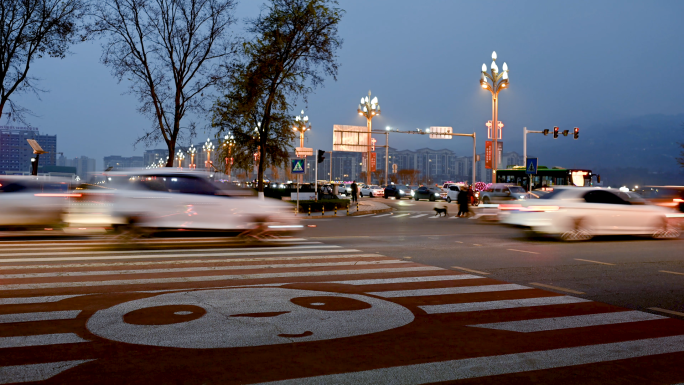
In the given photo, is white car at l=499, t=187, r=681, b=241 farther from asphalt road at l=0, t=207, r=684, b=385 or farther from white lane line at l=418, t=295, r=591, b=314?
white lane line at l=418, t=295, r=591, b=314

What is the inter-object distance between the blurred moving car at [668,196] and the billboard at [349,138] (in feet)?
98.9

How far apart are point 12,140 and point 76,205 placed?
62986 mm

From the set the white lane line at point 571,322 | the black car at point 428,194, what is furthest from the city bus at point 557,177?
the white lane line at point 571,322

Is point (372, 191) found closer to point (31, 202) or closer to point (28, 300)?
point (31, 202)

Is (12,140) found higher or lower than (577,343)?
higher

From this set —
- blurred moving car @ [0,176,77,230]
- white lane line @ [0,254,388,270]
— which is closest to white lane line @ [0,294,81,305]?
white lane line @ [0,254,388,270]

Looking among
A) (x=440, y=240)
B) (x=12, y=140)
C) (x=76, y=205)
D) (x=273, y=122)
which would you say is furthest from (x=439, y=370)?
(x=12, y=140)

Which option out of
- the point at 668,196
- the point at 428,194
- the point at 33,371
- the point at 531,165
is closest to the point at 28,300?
the point at 33,371

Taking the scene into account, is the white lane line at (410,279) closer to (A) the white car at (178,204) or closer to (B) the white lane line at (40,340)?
(B) the white lane line at (40,340)

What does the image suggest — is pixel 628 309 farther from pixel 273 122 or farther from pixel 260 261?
pixel 273 122

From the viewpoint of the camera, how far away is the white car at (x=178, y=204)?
42.4 feet

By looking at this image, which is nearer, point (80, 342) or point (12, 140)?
point (80, 342)

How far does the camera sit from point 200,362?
4.50 metres

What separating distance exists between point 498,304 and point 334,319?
7.61ft
